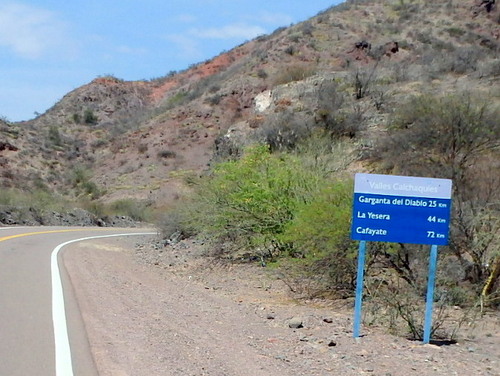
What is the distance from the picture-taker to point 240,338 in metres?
9.82

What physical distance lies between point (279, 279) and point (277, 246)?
2646 millimetres

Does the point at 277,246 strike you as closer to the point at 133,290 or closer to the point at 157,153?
the point at 133,290

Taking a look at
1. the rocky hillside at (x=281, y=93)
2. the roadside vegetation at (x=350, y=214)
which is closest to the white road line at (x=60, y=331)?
the roadside vegetation at (x=350, y=214)

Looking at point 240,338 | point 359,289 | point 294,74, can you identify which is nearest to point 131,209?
point 294,74

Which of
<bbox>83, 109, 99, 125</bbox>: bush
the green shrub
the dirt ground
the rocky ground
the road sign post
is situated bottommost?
the dirt ground

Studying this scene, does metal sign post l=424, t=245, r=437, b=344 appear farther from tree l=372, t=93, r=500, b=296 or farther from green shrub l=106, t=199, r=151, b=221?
green shrub l=106, t=199, r=151, b=221

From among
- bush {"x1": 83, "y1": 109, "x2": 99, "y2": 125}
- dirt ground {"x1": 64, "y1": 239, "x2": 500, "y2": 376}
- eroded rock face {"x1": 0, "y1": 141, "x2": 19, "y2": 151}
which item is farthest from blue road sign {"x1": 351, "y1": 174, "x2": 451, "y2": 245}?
bush {"x1": 83, "y1": 109, "x2": 99, "y2": 125}

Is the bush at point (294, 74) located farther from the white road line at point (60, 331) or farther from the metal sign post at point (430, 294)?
the metal sign post at point (430, 294)

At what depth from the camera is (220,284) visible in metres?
17.5

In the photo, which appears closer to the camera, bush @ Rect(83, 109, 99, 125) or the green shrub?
the green shrub

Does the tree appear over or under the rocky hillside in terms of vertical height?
under

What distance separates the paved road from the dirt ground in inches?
9.3

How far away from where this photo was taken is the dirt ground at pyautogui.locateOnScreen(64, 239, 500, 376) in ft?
26.4

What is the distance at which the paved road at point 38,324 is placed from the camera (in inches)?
295
